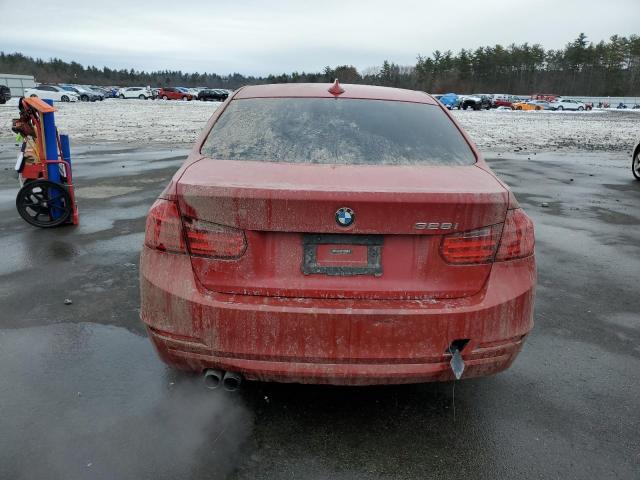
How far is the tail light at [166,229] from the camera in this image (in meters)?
2.50

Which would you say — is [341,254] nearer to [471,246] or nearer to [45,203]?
[471,246]

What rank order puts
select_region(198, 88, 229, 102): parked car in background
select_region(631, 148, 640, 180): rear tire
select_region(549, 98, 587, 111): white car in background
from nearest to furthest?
select_region(631, 148, 640, 180): rear tire, select_region(549, 98, 587, 111): white car in background, select_region(198, 88, 229, 102): parked car in background

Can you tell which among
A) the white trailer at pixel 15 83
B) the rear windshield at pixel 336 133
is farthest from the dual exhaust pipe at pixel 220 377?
the white trailer at pixel 15 83

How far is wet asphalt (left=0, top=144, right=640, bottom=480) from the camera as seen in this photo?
2541 mm

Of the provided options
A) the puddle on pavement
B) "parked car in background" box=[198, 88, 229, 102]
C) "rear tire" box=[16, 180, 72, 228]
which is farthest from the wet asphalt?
"parked car in background" box=[198, 88, 229, 102]

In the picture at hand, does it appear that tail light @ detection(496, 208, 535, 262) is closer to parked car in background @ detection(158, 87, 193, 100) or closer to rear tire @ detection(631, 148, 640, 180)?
rear tire @ detection(631, 148, 640, 180)

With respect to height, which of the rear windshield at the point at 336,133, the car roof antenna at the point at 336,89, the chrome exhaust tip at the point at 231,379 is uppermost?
the car roof antenna at the point at 336,89

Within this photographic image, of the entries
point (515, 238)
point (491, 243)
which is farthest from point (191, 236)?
point (515, 238)

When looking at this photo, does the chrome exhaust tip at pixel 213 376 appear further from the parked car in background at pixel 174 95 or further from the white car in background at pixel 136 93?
the white car in background at pixel 136 93

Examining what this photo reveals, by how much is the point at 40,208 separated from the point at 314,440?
528 cm

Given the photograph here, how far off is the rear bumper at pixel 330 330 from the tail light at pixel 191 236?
7 cm

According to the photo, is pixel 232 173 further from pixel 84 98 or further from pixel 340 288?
pixel 84 98

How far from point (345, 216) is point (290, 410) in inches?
48.9

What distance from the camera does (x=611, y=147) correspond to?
63.7 feet
